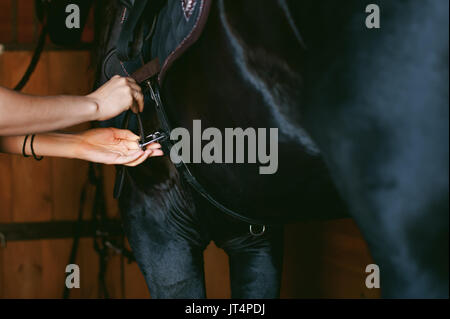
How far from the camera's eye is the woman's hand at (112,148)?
918 mm

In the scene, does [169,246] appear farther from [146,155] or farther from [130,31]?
[130,31]

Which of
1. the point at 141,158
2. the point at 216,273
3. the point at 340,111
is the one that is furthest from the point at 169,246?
the point at 216,273

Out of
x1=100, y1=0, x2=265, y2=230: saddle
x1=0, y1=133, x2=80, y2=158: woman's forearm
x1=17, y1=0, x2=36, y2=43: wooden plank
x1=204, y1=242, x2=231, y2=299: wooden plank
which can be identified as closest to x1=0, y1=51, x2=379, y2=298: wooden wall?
x1=204, y1=242, x2=231, y2=299: wooden plank

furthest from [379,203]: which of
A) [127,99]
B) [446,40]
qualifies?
[127,99]

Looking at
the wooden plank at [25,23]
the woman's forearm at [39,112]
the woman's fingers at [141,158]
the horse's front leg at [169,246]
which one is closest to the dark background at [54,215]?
the wooden plank at [25,23]

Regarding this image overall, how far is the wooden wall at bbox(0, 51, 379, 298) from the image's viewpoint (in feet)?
5.93

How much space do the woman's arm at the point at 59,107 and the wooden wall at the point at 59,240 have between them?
1018 millimetres

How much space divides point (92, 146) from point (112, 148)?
0.13 ft

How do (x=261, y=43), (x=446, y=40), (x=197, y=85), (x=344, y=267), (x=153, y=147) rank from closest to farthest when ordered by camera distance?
(x=446, y=40) → (x=261, y=43) → (x=197, y=85) → (x=153, y=147) → (x=344, y=267)

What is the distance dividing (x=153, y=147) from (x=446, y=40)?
22.4 inches

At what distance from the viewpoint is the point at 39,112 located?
0.73 m

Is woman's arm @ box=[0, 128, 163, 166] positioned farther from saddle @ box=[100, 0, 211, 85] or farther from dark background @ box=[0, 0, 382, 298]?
dark background @ box=[0, 0, 382, 298]

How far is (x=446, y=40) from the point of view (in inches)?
18.8

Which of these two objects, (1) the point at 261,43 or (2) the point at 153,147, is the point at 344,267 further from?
(1) the point at 261,43
